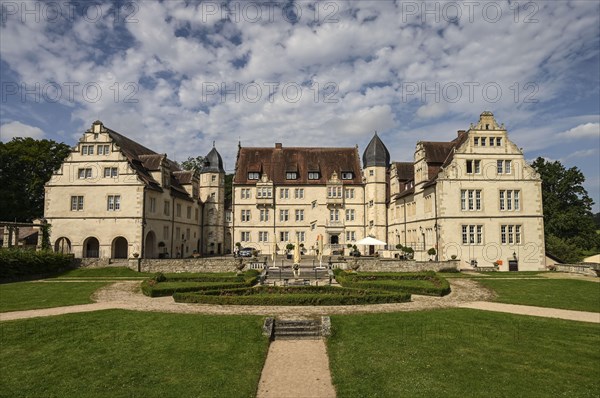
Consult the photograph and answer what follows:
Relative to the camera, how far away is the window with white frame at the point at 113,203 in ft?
139

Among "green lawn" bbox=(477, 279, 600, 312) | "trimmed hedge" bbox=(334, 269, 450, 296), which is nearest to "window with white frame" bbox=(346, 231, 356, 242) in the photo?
"trimmed hedge" bbox=(334, 269, 450, 296)

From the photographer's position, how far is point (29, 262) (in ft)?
111

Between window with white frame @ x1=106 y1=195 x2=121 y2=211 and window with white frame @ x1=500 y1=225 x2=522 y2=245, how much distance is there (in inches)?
1624

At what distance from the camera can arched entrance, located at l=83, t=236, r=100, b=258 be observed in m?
42.2

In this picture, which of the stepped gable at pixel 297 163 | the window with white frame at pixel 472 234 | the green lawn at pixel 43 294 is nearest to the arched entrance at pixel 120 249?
the green lawn at pixel 43 294

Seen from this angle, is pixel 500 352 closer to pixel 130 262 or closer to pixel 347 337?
pixel 347 337

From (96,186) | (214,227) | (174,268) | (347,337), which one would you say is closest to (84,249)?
(96,186)

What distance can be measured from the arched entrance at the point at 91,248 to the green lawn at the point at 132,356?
25.8 m

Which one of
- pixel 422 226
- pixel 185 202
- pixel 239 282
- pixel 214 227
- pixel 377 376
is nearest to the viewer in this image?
pixel 377 376

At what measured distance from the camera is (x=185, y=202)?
52.6 meters

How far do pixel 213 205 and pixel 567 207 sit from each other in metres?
52.9

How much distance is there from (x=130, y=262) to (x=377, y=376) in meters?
31.8

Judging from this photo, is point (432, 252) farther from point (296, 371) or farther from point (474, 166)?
point (296, 371)

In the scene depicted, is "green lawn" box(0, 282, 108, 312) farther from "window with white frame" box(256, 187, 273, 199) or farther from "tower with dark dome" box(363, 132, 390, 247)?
"tower with dark dome" box(363, 132, 390, 247)
